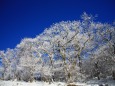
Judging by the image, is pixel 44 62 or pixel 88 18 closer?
pixel 88 18

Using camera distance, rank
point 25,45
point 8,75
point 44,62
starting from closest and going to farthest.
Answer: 1. point 44,62
2. point 25,45
3. point 8,75

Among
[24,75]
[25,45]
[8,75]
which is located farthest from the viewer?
[8,75]

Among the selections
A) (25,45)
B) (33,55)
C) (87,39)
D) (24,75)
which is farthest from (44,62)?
(87,39)

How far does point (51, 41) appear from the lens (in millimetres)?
44531

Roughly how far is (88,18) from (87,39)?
182 inches

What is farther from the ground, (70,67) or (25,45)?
(25,45)

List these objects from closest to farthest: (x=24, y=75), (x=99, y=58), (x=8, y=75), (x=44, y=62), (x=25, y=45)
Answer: (x=99, y=58), (x=44, y=62), (x=25, y=45), (x=24, y=75), (x=8, y=75)

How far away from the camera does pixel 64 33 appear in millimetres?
43438

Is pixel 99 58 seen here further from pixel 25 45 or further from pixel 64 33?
pixel 25 45

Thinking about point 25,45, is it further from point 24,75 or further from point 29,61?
point 24,75

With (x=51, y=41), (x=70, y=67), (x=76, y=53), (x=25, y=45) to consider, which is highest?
(x=25, y=45)

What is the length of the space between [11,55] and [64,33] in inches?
1295

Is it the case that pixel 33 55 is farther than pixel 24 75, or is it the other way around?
pixel 24 75

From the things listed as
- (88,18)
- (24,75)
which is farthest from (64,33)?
(24,75)
